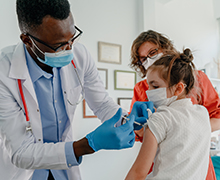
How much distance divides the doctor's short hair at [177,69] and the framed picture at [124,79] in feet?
5.79

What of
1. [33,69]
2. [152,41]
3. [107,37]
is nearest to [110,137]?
[33,69]

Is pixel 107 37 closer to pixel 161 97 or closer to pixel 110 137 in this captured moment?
pixel 161 97

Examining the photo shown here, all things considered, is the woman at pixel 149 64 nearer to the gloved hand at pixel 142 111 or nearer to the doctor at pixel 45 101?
the gloved hand at pixel 142 111

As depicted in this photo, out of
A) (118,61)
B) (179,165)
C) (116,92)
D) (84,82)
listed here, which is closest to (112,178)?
(116,92)

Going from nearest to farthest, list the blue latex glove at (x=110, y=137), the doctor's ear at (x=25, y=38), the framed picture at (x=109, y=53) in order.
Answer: the blue latex glove at (x=110, y=137), the doctor's ear at (x=25, y=38), the framed picture at (x=109, y=53)

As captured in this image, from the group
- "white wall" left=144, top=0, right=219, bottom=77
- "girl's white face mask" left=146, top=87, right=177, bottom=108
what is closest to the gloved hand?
"girl's white face mask" left=146, top=87, right=177, bottom=108

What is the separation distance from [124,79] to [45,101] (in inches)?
75.3

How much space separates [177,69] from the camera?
1156 millimetres

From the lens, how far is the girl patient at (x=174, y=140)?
0.95 m

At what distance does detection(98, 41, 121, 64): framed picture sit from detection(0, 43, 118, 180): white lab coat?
1.44 metres

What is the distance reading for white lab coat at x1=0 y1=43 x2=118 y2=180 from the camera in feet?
3.25

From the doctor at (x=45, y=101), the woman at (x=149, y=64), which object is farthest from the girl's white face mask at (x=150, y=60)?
the doctor at (x=45, y=101)

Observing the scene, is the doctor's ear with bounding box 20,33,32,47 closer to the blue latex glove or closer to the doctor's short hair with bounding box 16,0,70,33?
the doctor's short hair with bounding box 16,0,70,33

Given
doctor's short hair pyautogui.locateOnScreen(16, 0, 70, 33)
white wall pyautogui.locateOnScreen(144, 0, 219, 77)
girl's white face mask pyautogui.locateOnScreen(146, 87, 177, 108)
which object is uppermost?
white wall pyautogui.locateOnScreen(144, 0, 219, 77)
